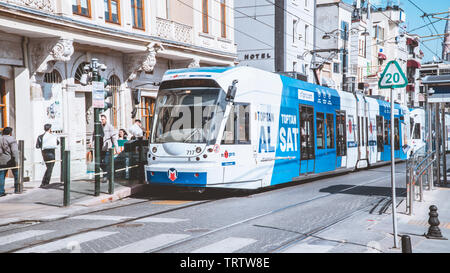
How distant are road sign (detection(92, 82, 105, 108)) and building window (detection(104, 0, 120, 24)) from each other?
6084 millimetres

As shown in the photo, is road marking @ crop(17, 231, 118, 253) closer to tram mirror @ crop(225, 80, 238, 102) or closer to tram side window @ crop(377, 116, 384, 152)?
tram mirror @ crop(225, 80, 238, 102)

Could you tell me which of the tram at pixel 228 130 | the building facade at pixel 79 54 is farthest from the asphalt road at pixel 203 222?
the building facade at pixel 79 54

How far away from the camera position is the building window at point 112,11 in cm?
1886

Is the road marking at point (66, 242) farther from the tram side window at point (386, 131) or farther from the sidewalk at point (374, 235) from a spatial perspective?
the tram side window at point (386, 131)

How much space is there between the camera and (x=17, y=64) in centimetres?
1630

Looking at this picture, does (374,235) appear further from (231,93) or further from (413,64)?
(413,64)

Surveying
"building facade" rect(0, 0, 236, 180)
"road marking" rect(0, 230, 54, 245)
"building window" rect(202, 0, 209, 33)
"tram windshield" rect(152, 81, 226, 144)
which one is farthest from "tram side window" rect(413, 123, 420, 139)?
"road marking" rect(0, 230, 54, 245)

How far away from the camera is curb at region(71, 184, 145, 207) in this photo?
13.0 m

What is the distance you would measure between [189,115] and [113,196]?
2928 mm

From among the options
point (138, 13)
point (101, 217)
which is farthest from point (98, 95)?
point (138, 13)

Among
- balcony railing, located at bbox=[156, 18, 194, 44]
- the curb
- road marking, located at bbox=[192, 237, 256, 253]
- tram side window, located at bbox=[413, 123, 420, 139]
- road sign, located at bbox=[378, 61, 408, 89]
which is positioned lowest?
road marking, located at bbox=[192, 237, 256, 253]
